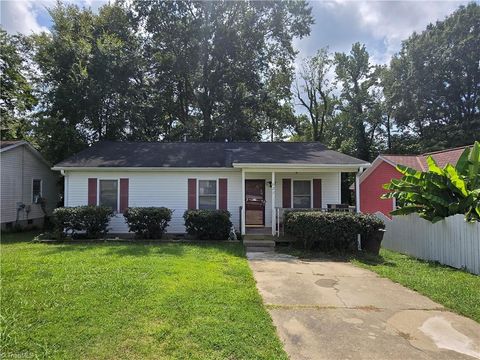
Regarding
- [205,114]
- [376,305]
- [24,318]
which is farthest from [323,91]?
[24,318]

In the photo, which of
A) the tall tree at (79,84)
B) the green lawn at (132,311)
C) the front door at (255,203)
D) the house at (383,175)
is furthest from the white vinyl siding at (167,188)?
the house at (383,175)

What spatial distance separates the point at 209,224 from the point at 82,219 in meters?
4.60

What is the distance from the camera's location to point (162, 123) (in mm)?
24406

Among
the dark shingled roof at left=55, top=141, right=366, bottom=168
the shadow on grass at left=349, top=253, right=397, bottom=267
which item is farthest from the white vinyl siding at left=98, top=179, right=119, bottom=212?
the shadow on grass at left=349, top=253, right=397, bottom=267

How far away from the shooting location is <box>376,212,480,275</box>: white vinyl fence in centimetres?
838

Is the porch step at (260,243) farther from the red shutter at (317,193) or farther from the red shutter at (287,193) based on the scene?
the red shutter at (317,193)

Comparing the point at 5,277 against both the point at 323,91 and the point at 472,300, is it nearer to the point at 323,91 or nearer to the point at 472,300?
the point at 472,300

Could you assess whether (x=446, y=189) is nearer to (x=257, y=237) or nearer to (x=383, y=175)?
(x=257, y=237)

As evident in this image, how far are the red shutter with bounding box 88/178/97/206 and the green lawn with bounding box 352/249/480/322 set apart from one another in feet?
33.0

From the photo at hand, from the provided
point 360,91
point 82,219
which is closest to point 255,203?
Answer: point 82,219

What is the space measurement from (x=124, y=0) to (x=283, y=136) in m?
17.0

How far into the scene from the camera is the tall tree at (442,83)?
29.7m

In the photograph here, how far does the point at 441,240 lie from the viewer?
9539 millimetres

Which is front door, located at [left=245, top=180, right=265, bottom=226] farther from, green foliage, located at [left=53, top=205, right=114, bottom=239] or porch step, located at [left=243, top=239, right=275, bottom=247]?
green foliage, located at [left=53, top=205, right=114, bottom=239]
